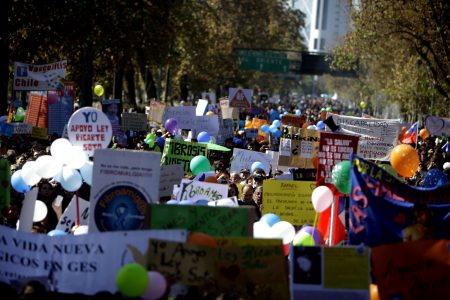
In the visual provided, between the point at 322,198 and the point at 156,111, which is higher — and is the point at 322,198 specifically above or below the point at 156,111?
below

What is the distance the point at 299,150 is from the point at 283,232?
875 centimetres

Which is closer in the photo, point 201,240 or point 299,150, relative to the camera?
point 201,240

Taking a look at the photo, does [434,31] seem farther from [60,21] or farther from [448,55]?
[60,21]

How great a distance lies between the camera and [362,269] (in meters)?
8.78

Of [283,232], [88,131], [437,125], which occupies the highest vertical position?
[437,125]

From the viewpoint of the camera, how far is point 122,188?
9.48 meters

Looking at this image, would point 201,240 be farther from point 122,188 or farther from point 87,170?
point 87,170

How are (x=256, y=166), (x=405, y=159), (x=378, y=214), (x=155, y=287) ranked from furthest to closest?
1. (x=256, y=166)
2. (x=405, y=159)
3. (x=378, y=214)
4. (x=155, y=287)

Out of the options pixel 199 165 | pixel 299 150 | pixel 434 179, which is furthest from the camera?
pixel 299 150

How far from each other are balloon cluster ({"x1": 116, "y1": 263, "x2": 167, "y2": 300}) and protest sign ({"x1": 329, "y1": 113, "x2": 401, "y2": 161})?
10.2 metres

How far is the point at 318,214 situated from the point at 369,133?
22.4ft

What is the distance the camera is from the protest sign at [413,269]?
9.16 meters

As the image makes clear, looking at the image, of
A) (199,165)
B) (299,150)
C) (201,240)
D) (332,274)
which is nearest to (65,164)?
(201,240)

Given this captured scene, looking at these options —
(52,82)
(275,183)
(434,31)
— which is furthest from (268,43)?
(275,183)
